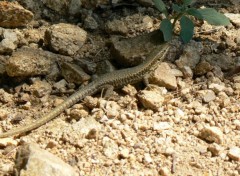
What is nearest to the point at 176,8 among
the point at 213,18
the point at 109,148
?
the point at 213,18

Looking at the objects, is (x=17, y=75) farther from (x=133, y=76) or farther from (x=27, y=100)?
(x=133, y=76)

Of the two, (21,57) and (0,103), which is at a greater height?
(21,57)

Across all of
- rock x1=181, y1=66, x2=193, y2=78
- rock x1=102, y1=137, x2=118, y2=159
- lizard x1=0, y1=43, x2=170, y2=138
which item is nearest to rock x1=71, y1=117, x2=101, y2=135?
rock x1=102, y1=137, x2=118, y2=159

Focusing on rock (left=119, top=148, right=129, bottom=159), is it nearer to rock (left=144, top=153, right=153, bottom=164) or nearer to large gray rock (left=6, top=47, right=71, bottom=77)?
rock (left=144, top=153, right=153, bottom=164)

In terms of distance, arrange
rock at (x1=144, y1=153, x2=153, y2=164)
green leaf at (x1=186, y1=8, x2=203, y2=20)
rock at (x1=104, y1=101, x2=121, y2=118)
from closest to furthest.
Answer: rock at (x1=144, y1=153, x2=153, y2=164) → rock at (x1=104, y1=101, x2=121, y2=118) → green leaf at (x1=186, y1=8, x2=203, y2=20)

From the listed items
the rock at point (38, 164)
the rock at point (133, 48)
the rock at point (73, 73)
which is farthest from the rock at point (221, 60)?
the rock at point (38, 164)

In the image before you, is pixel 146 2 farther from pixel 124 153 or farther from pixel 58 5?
pixel 124 153

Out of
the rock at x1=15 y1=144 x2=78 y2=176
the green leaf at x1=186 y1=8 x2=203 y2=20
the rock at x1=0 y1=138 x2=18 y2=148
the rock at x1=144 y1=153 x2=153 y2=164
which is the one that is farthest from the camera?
the green leaf at x1=186 y1=8 x2=203 y2=20

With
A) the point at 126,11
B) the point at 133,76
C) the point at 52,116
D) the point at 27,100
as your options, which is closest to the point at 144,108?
the point at 133,76
